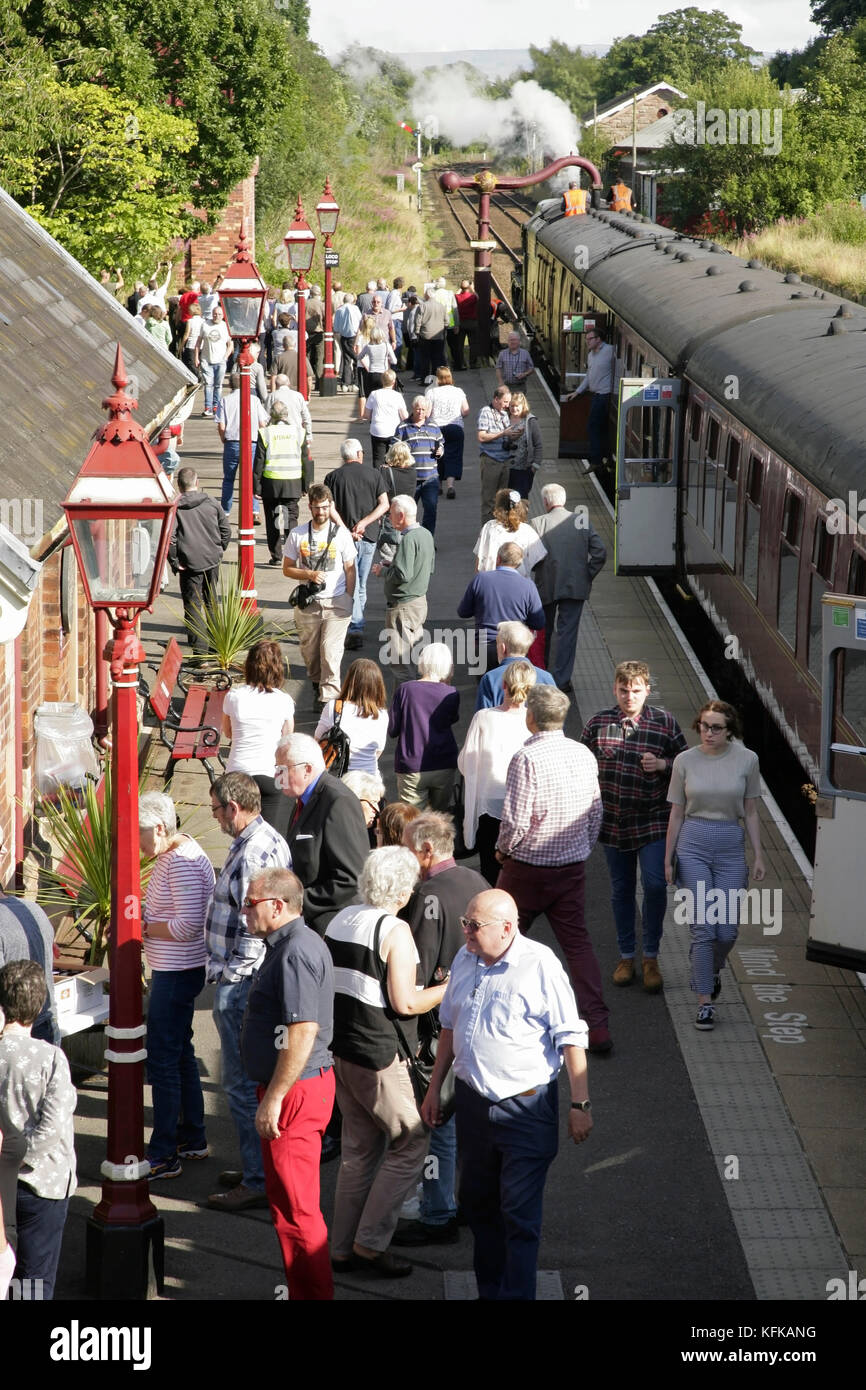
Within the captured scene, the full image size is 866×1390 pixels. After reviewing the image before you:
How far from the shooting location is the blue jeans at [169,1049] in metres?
7.32

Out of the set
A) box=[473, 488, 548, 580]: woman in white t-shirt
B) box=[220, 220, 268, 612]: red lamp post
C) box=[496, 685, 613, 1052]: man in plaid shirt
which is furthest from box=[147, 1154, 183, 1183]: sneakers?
box=[220, 220, 268, 612]: red lamp post

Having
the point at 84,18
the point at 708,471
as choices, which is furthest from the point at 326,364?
the point at 708,471

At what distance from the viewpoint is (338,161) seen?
207 feet

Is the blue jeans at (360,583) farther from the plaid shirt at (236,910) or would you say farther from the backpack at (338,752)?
the plaid shirt at (236,910)

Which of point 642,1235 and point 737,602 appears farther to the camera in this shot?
point 737,602

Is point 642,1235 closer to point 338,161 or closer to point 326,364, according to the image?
point 326,364

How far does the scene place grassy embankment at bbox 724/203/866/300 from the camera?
4384 cm

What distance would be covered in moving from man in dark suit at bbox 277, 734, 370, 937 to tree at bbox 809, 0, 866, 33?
3251 inches

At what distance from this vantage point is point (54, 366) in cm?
1152

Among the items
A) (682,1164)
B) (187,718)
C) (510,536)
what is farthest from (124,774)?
(510,536)

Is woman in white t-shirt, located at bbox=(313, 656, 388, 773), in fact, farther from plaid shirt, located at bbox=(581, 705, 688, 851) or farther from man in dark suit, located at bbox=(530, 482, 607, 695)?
man in dark suit, located at bbox=(530, 482, 607, 695)

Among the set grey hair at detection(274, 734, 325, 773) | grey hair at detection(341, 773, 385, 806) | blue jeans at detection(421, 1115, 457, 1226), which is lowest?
blue jeans at detection(421, 1115, 457, 1226)

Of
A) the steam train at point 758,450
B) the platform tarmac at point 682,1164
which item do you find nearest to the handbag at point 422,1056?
the platform tarmac at point 682,1164

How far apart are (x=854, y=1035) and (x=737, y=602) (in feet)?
17.6
